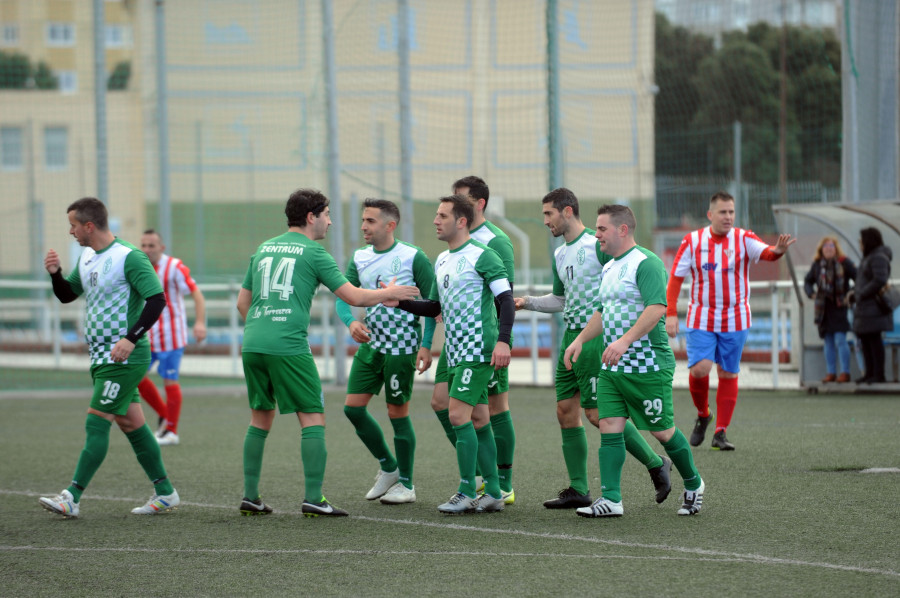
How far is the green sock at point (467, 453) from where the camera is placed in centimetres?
641

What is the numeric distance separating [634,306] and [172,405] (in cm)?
563

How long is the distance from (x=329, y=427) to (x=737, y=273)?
455 cm

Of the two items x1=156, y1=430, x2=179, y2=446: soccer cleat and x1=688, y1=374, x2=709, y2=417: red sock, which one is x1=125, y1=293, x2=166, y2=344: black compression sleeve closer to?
x1=156, y1=430, x2=179, y2=446: soccer cleat

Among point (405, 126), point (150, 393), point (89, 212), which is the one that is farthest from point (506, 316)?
point (405, 126)

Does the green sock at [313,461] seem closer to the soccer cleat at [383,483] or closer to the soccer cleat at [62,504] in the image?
the soccer cleat at [383,483]

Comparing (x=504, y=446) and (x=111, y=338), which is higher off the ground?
(x=111, y=338)

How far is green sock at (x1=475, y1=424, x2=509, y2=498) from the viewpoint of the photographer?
653 centimetres

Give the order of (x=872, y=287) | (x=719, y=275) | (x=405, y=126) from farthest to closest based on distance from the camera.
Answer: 1. (x=405, y=126)
2. (x=872, y=287)
3. (x=719, y=275)

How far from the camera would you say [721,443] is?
8.75 meters

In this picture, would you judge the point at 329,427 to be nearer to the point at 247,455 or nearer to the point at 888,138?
the point at 247,455

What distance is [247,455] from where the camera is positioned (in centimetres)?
653

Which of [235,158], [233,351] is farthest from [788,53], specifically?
[233,351]

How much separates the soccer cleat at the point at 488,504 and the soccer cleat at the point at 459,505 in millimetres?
21

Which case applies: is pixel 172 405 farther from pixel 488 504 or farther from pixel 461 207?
pixel 461 207
